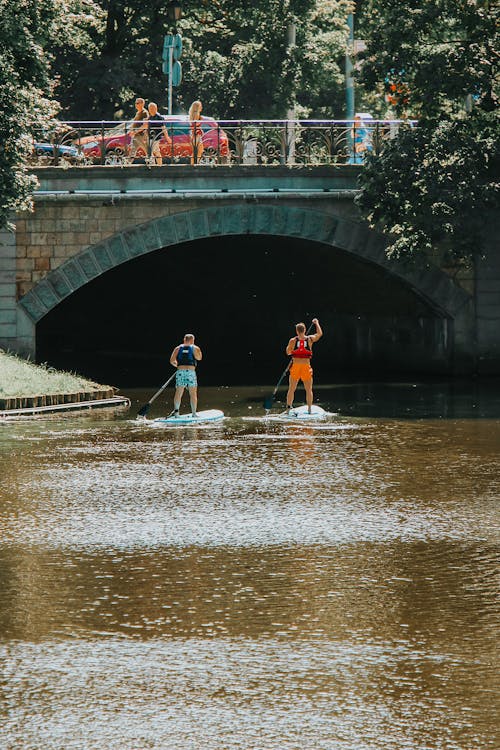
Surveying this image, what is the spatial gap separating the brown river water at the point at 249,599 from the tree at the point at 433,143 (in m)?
12.6

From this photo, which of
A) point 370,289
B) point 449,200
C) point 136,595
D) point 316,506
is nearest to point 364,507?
point 316,506

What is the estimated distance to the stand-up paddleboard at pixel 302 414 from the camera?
23.0m

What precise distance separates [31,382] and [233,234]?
7902mm

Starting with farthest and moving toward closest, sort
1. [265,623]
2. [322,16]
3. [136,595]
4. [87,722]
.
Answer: [322,16] → [136,595] → [265,623] → [87,722]

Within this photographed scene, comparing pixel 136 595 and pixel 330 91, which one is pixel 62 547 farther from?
pixel 330 91

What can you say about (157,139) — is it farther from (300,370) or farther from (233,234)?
(300,370)

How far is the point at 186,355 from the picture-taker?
2344 centimetres

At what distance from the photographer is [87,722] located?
711 centimetres

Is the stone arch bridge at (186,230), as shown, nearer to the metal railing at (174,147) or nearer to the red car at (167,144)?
the metal railing at (174,147)

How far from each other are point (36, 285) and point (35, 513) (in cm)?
1717

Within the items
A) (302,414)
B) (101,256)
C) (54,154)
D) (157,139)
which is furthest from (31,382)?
(157,139)

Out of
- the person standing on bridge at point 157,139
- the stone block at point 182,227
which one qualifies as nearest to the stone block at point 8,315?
the stone block at point 182,227

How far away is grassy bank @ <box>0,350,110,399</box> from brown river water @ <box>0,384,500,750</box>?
19.2 ft

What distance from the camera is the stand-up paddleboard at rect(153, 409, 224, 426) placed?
22.0 m
